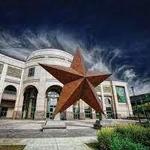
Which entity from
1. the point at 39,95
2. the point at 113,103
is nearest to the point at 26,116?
the point at 39,95

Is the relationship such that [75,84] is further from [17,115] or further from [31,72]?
[17,115]

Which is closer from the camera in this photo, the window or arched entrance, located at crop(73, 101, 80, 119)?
the window

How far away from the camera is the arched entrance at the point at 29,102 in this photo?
29.9 m

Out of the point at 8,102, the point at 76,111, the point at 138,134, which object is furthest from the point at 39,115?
the point at 138,134

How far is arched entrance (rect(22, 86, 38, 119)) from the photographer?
29891 millimetres

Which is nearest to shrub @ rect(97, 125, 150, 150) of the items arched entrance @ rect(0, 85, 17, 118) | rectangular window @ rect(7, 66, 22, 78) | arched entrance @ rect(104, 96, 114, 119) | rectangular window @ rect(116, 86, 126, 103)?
arched entrance @ rect(0, 85, 17, 118)

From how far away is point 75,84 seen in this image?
10.2 metres

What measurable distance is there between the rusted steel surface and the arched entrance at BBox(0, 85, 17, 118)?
23033 millimetres

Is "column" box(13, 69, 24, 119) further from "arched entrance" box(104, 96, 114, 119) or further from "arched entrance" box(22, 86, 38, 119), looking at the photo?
"arched entrance" box(104, 96, 114, 119)

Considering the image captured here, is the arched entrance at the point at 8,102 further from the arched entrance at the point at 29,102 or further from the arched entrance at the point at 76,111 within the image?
the arched entrance at the point at 76,111

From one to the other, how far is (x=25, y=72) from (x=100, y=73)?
79.1ft

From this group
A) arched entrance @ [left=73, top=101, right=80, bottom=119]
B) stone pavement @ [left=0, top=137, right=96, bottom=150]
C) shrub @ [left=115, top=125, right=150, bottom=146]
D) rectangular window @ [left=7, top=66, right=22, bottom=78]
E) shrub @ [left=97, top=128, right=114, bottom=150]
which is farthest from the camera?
arched entrance @ [left=73, top=101, right=80, bottom=119]

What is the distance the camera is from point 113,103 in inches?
1460

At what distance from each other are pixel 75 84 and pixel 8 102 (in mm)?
26089
